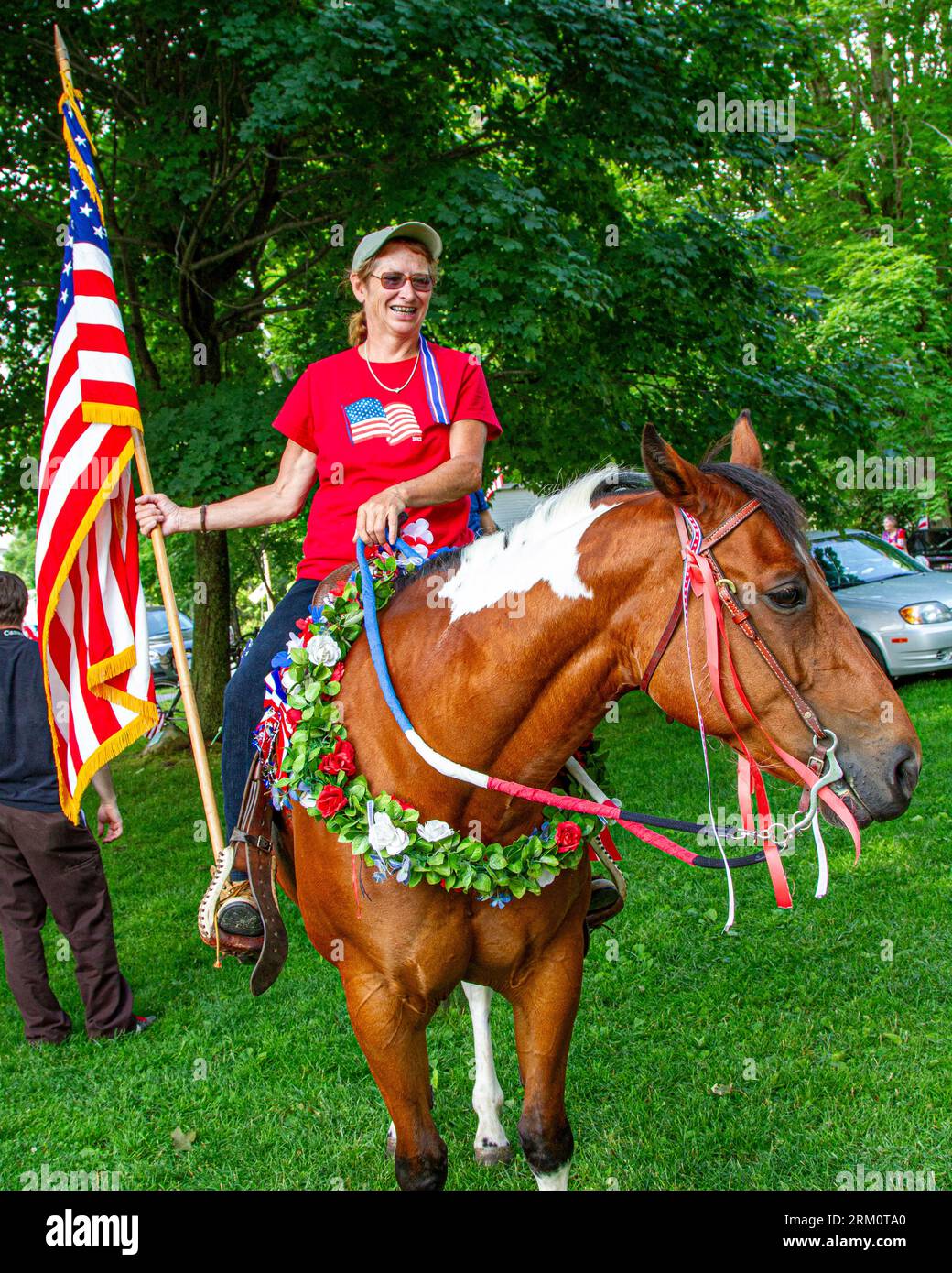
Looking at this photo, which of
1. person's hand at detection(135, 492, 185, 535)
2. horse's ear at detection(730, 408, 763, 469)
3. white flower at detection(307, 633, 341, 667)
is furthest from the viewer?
person's hand at detection(135, 492, 185, 535)

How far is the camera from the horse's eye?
2.40 meters

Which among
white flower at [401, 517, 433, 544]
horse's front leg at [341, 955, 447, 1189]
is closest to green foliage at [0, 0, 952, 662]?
white flower at [401, 517, 433, 544]

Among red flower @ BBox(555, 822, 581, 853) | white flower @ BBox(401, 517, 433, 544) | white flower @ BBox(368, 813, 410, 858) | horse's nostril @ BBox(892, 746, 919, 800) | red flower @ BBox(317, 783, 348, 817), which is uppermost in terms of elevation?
white flower @ BBox(401, 517, 433, 544)

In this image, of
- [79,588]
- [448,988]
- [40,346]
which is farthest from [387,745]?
[40,346]

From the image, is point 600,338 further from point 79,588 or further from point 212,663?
point 79,588

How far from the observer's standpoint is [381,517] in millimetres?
3033

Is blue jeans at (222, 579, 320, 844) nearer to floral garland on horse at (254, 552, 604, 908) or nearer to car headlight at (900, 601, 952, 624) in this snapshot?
floral garland on horse at (254, 552, 604, 908)

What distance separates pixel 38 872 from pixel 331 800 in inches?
148

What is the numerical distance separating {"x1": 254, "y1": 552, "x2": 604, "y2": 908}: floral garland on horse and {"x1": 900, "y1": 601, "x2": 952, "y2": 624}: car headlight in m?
11.0

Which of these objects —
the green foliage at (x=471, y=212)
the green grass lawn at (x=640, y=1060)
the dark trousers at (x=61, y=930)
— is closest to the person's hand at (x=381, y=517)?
the green grass lawn at (x=640, y=1060)

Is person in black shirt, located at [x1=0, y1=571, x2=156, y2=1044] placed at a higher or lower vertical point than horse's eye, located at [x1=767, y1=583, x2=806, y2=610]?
lower

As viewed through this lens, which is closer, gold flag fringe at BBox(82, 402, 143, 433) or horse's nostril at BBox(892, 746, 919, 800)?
horse's nostril at BBox(892, 746, 919, 800)

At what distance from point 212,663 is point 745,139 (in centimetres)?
810

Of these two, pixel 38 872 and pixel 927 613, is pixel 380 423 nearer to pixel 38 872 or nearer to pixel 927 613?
pixel 38 872
